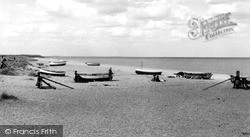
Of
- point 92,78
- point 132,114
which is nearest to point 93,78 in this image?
point 92,78

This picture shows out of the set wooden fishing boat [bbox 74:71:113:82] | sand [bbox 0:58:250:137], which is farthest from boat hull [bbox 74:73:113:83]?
sand [bbox 0:58:250:137]

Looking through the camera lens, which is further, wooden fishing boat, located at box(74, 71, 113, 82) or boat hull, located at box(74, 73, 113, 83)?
wooden fishing boat, located at box(74, 71, 113, 82)

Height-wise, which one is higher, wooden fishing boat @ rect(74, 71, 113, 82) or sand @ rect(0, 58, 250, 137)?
wooden fishing boat @ rect(74, 71, 113, 82)

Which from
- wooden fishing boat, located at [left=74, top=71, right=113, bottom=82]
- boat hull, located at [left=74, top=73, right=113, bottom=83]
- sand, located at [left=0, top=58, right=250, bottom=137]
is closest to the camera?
sand, located at [left=0, top=58, right=250, bottom=137]

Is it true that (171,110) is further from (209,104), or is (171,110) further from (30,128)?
(30,128)

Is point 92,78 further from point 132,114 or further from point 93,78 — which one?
point 132,114

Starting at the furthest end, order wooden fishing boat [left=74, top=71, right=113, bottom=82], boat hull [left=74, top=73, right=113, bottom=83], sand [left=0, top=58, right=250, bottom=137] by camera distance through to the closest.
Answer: wooden fishing boat [left=74, top=71, right=113, bottom=82], boat hull [left=74, top=73, right=113, bottom=83], sand [left=0, top=58, right=250, bottom=137]

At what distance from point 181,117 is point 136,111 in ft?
7.76

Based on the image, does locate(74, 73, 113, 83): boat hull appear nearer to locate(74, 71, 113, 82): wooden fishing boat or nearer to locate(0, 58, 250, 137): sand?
locate(74, 71, 113, 82): wooden fishing boat

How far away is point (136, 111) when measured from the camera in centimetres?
1549

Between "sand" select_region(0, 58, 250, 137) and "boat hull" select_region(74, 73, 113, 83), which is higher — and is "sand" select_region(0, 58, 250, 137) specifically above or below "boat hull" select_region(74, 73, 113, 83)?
below

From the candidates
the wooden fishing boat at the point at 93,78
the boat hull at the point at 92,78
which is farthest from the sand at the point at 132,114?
the wooden fishing boat at the point at 93,78

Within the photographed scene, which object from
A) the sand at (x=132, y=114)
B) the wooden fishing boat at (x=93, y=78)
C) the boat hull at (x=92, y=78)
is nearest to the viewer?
the sand at (x=132, y=114)

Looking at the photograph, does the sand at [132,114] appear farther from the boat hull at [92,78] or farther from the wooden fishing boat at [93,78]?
the wooden fishing boat at [93,78]
